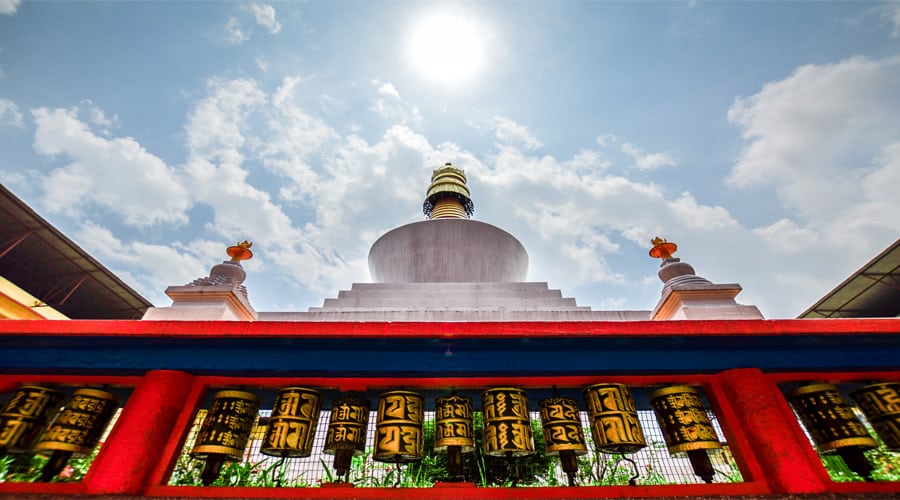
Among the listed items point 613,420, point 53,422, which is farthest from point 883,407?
point 53,422

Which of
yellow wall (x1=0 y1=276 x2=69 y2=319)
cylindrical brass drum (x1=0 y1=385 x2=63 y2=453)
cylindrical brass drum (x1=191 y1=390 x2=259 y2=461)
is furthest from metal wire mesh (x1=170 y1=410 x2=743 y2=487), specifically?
yellow wall (x1=0 y1=276 x2=69 y2=319)

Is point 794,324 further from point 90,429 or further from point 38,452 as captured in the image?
point 38,452

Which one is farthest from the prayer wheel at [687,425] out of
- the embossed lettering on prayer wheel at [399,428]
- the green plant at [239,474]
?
the green plant at [239,474]

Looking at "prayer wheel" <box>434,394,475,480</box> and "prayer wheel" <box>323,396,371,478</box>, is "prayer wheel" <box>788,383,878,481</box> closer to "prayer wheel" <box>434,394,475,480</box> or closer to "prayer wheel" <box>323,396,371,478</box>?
"prayer wheel" <box>434,394,475,480</box>

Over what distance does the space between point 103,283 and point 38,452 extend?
12161 mm

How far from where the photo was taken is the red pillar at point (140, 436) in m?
3.17

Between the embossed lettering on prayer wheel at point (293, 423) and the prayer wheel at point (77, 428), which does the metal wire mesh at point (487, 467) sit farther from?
the prayer wheel at point (77, 428)

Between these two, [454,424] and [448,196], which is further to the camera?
[448,196]

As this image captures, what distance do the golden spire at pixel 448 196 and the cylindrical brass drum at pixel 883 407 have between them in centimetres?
1421

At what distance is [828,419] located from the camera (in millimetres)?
3514

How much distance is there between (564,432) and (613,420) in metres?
0.38

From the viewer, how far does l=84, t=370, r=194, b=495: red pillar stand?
317 cm

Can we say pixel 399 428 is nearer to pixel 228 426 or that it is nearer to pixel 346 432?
pixel 346 432

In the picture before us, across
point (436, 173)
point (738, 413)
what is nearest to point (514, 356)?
point (738, 413)
